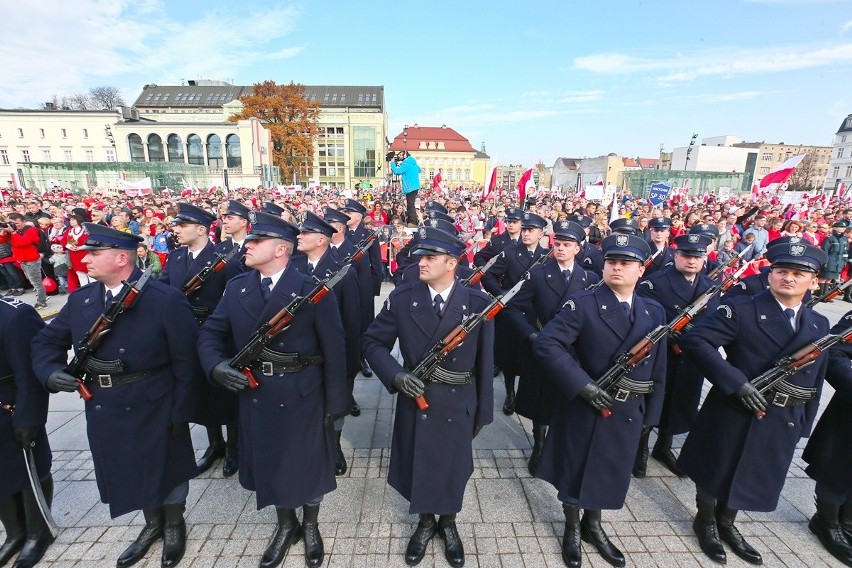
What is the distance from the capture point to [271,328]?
2994 millimetres

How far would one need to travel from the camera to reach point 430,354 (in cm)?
314

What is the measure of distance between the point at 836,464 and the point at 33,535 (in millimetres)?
6595

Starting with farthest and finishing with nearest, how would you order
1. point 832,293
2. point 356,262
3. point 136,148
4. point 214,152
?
point 214,152 < point 136,148 < point 356,262 < point 832,293

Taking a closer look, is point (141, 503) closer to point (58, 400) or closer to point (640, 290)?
point (58, 400)

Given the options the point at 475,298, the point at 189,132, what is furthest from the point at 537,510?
the point at 189,132

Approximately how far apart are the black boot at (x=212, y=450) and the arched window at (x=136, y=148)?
71573mm

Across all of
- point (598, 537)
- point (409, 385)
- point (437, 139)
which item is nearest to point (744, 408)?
point (598, 537)

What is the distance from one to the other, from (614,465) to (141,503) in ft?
11.9

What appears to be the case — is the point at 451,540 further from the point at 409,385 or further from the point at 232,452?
the point at 232,452

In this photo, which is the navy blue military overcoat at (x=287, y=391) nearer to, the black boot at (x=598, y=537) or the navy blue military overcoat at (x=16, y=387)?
the navy blue military overcoat at (x=16, y=387)

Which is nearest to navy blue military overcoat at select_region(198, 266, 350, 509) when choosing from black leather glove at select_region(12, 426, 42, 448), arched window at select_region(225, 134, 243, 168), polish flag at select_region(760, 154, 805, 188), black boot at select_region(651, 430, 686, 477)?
black leather glove at select_region(12, 426, 42, 448)

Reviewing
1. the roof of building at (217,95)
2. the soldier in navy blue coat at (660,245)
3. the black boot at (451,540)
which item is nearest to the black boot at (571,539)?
the black boot at (451,540)

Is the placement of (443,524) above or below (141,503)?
below

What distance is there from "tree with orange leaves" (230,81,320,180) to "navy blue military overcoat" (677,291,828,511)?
5986 cm
